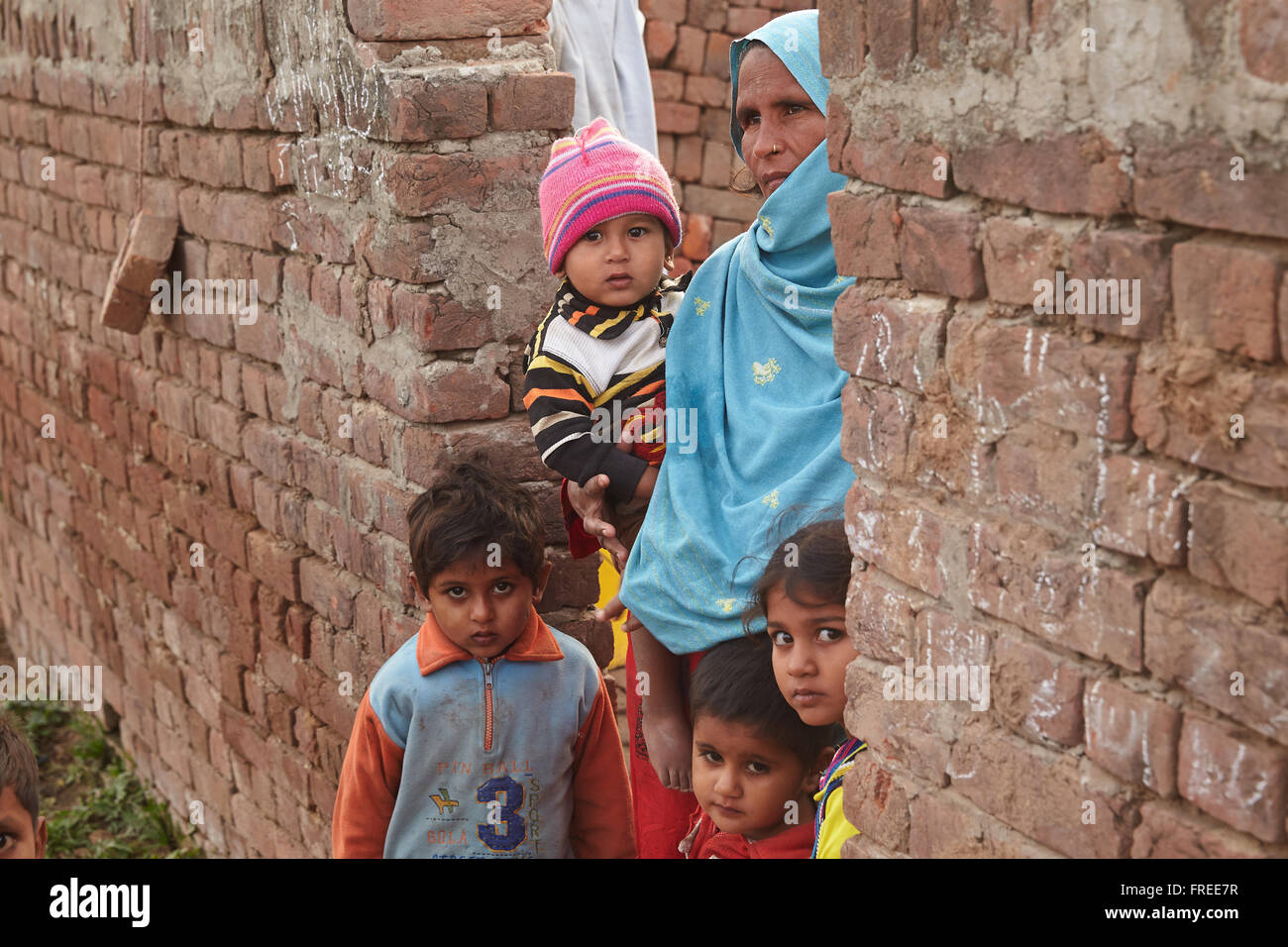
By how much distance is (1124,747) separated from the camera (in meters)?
1.42

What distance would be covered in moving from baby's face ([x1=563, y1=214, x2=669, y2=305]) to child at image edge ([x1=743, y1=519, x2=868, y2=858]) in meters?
0.64

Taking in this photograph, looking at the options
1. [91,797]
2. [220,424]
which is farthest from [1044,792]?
[91,797]

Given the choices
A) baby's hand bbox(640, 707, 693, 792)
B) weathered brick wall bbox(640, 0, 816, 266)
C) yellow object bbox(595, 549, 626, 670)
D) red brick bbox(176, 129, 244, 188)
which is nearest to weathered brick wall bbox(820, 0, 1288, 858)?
baby's hand bbox(640, 707, 693, 792)

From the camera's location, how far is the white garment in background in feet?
12.2

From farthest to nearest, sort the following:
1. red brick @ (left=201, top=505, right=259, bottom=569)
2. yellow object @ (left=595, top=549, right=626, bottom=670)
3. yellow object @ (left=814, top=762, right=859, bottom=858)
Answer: red brick @ (left=201, top=505, right=259, bottom=569) < yellow object @ (left=595, top=549, right=626, bottom=670) < yellow object @ (left=814, top=762, right=859, bottom=858)

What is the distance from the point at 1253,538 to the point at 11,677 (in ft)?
21.7

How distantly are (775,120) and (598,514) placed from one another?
77 cm

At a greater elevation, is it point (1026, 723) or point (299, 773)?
point (1026, 723)

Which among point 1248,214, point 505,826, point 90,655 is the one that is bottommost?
point 90,655

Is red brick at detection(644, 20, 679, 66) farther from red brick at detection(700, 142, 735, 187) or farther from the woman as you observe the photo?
the woman

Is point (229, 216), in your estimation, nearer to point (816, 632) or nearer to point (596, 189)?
point (596, 189)

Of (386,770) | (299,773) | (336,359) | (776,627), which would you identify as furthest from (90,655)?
(776,627)

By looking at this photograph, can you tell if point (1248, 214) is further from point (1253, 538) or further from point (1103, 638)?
point (1103, 638)

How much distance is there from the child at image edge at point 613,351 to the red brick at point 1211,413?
1123 mm
